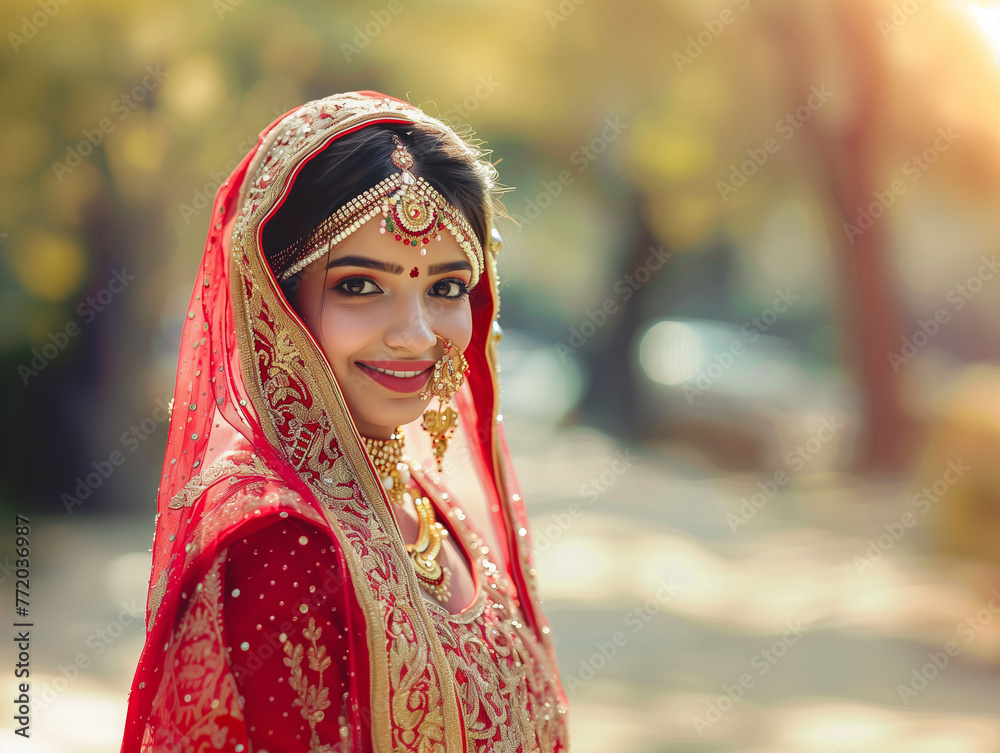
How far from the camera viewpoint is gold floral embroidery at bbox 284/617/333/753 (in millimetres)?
1393

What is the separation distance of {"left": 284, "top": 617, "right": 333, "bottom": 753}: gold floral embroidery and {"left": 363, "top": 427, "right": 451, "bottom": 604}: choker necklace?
35cm

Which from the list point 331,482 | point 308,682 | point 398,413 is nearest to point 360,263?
point 398,413

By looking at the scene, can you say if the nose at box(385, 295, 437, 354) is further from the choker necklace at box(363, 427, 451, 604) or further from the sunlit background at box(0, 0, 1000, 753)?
the sunlit background at box(0, 0, 1000, 753)

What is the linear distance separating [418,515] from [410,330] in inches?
18.7

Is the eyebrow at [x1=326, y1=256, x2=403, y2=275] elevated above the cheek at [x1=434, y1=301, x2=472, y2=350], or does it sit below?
above

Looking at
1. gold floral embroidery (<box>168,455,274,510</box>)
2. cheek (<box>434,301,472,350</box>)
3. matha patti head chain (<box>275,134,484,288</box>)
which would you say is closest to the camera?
gold floral embroidery (<box>168,455,274,510</box>)

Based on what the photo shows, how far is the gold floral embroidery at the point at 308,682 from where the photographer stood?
139 centimetres

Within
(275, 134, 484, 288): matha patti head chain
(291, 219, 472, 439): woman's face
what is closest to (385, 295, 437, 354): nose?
(291, 219, 472, 439): woman's face

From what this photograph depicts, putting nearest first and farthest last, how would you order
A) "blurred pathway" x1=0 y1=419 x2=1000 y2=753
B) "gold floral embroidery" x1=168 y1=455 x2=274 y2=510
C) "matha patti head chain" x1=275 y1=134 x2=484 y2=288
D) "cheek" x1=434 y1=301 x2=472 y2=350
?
"gold floral embroidery" x1=168 y1=455 x2=274 y2=510 < "matha patti head chain" x1=275 y1=134 x2=484 y2=288 < "cheek" x1=434 y1=301 x2=472 y2=350 < "blurred pathway" x1=0 y1=419 x2=1000 y2=753

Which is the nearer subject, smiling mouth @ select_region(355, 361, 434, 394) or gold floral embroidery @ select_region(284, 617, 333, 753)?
gold floral embroidery @ select_region(284, 617, 333, 753)

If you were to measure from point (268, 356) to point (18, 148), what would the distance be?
6.40 m

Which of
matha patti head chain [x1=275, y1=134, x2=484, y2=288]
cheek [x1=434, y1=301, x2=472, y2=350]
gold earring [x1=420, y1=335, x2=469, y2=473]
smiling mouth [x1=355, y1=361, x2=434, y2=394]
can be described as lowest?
smiling mouth [x1=355, y1=361, x2=434, y2=394]

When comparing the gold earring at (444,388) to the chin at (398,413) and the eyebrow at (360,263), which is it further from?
the eyebrow at (360,263)

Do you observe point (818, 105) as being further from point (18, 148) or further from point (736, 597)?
point (18, 148)
